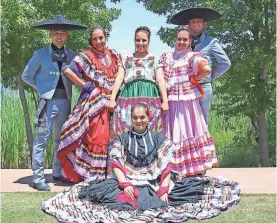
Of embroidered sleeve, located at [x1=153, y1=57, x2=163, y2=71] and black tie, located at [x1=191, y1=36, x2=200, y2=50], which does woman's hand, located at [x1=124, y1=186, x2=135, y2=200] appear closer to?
embroidered sleeve, located at [x1=153, y1=57, x2=163, y2=71]

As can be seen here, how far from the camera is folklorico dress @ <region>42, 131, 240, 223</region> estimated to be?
13.9ft

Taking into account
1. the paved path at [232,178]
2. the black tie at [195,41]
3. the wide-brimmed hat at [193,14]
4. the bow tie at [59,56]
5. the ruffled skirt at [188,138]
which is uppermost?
the wide-brimmed hat at [193,14]

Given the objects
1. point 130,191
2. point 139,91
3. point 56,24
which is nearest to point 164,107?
point 139,91

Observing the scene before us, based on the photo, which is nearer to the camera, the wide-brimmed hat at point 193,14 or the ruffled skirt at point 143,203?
the ruffled skirt at point 143,203

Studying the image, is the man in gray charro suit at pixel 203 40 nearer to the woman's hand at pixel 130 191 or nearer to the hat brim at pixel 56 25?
the hat brim at pixel 56 25

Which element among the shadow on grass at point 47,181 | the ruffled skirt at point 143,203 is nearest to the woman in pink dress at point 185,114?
the ruffled skirt at point 143,203

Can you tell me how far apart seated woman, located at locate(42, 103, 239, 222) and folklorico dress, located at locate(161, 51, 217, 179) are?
1.64 feet

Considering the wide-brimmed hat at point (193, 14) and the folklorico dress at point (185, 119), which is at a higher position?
the wide-brimmed hat at point (193, 14)

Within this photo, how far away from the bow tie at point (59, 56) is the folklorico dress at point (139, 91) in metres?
0.73

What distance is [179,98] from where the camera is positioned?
17.4 ft

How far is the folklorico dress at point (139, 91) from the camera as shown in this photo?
5121 millimetres

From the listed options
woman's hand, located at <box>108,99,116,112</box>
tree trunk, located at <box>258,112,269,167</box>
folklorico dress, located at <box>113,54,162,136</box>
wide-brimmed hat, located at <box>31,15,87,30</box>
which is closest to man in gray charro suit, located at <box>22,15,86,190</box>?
wide-brimmed hat, located at <box>31,15,87,30</box>

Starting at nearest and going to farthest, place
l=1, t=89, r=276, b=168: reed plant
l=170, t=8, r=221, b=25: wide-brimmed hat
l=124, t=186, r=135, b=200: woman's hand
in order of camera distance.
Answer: l=124, t=186, r=135, b=200: woman's hand, l=170, t=8, r=221, b=25: wide-brimmed hat, l=1, t=89, r=276, b=168: reed plant

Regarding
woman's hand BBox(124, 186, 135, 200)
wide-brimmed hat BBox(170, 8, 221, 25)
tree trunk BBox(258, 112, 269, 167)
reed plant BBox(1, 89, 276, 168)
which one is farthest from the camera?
reed plant BBox(1, 89, 276, 168)
